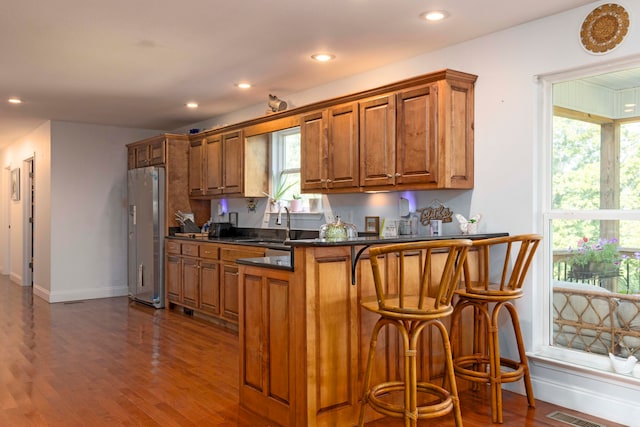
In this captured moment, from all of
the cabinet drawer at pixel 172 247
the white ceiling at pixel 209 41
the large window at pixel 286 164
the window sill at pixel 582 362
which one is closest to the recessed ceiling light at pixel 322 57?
the white ceiling at pixel 209 41

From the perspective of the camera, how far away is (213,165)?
6.36 meters

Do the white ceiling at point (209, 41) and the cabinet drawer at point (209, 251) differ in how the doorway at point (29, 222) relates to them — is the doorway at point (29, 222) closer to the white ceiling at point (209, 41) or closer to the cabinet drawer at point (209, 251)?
the white ceiling at point (209, 41)

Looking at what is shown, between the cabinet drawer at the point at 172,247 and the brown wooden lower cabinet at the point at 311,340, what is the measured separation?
11.2 ft

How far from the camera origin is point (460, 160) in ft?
12.3

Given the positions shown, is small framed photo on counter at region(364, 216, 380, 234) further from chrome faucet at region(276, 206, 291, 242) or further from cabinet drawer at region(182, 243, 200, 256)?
cabinet drawer at region(182, 243, 200, 256)

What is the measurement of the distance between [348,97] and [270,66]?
79 cm

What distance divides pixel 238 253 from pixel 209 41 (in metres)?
2.13

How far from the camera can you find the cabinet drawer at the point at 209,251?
221 inches

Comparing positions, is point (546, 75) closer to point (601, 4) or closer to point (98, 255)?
point (601, 4)

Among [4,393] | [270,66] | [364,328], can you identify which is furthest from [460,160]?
[4,393]

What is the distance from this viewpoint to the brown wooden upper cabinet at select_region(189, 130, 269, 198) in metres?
5.86

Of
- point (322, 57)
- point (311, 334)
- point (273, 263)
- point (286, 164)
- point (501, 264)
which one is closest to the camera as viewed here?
point (311, 334)

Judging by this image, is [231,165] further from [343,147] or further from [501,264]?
[501,264]

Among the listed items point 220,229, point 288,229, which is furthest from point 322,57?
point 220,229
